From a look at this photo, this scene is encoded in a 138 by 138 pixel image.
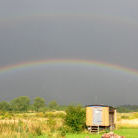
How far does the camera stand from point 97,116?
27.7 m

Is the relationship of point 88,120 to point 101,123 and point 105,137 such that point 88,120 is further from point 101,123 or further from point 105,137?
point 105,137

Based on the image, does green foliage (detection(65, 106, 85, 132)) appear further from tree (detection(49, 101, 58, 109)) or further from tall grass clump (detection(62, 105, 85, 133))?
tree (detection(49, 101, 58, 109))

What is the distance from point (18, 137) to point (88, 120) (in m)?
14.9

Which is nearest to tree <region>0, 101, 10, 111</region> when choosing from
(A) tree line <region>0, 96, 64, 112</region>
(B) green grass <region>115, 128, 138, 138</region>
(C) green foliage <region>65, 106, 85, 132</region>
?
(A) tree line <region>0, 96, 64, 112</region>

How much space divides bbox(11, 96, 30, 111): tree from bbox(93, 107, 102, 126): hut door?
230 feet

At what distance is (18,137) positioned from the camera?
1302cm

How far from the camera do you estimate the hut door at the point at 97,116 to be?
27408 millimetres

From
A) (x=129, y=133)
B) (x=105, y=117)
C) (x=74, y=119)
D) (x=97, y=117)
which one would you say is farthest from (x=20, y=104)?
(x=129, y=133)

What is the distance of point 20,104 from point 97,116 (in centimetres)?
7196

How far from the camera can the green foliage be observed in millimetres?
25517

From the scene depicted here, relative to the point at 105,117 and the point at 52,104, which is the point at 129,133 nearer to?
the point at 105,117

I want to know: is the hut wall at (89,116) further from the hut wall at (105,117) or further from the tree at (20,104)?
the tree at (20,104)

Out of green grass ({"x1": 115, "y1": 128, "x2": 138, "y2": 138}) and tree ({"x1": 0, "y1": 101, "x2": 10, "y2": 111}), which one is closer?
green grass ({"x1": 115, "y1": 128, "x2": 138, "y2": 138})

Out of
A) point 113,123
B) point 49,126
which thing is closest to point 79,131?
point 49,126
